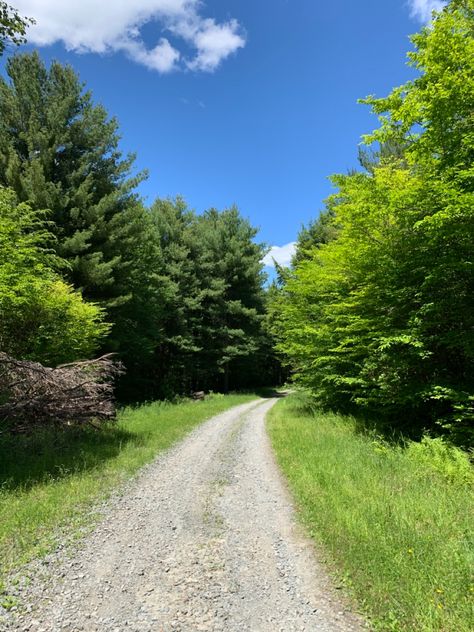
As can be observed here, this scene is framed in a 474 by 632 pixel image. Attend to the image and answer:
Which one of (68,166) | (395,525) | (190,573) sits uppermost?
(68,166)

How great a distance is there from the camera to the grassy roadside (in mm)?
5082

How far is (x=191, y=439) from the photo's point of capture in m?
12.5

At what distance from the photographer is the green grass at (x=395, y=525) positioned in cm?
342

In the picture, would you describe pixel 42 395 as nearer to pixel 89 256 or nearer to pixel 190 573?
pixel 190 573

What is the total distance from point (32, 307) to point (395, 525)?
11.0 meters

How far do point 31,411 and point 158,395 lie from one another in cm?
2041

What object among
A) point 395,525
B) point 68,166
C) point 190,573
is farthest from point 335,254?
point 68,166

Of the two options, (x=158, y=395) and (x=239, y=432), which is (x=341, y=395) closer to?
(x=239, y=432)

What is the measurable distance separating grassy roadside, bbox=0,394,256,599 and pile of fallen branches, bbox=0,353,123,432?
0.53 m

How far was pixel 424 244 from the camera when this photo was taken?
9242mm

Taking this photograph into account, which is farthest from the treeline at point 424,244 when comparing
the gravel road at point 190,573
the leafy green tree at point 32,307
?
the leafy green tree at point 32,307

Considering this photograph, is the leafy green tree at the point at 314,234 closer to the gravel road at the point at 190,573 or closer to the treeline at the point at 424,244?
the treeline at the point at 424,244

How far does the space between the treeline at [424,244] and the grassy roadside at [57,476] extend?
6801mm

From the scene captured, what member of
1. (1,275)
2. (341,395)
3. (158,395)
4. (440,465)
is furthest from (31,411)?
(158,395)
